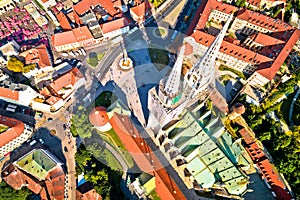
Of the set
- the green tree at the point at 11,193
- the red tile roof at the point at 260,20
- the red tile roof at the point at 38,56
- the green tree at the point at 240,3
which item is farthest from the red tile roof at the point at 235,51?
the green tree at the point at 11,193

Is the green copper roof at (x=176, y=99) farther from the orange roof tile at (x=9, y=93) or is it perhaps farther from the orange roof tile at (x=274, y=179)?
the orange roof tile at (x=9, y=93)

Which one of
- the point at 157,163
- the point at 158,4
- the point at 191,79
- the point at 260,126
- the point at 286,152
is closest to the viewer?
the point at 191,79

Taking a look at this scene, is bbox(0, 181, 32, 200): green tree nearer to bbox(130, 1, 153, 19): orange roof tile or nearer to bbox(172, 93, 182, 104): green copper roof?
bbox(172, 93, 182, 104): green copper roof

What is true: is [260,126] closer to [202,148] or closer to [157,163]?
[202,148]

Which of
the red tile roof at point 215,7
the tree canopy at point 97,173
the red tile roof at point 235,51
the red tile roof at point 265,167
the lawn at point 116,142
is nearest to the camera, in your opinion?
the tree canopy at point 97,173

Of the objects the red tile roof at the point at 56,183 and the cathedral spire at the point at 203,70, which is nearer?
the cathedral spire at the point at 203,70

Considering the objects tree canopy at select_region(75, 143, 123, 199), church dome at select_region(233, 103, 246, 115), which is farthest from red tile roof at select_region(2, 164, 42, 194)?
church dome at select_region(233, 103, 246, 115)

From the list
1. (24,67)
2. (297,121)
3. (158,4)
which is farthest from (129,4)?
(297,121)
